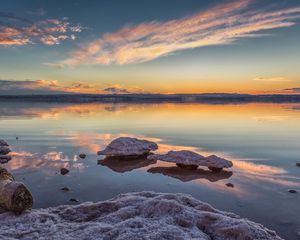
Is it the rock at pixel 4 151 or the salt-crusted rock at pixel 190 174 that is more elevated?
the rock at pixel 4 151

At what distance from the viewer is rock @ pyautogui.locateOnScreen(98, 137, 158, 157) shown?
1516 cm

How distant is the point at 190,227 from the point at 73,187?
16.7 feet

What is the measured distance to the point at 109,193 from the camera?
10461 mm

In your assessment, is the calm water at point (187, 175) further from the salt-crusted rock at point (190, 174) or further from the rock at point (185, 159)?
the rock at point (185, 159)

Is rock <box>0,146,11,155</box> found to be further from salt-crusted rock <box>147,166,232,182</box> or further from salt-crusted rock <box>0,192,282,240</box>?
salt-crusted rock <box>0,192,282,240</box>

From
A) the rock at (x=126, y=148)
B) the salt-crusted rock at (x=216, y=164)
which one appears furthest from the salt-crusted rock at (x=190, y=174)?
the rock at (x=126, y=148)

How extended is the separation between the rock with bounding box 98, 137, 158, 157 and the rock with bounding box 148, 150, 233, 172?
1808 millimetres

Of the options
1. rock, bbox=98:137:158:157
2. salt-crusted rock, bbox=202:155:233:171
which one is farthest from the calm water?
rock, bbox=98:137:158:157

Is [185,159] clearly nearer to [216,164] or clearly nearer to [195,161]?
[195,161]

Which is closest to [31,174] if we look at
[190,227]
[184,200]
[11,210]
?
[11,210]

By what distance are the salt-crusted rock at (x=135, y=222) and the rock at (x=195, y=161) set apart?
4.59m

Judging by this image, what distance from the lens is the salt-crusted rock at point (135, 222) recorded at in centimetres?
673

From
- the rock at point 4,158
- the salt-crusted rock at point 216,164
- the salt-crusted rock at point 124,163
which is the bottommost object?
the salt-crusted rock at point 124,163

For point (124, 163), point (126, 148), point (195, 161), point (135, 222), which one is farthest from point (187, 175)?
point (135, 222)
